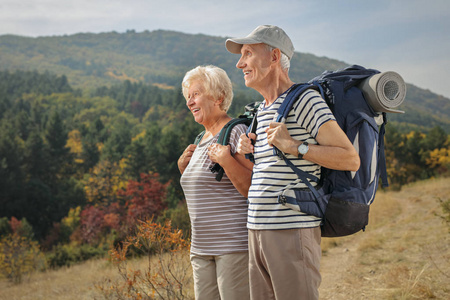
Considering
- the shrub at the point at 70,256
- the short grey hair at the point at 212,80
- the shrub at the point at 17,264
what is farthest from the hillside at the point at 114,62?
the short grey hair at the point at 212,80

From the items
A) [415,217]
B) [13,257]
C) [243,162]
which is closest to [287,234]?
[243,162]

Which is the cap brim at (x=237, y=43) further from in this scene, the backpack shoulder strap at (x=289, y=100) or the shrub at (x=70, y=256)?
the shrub at (x=70, y=256)

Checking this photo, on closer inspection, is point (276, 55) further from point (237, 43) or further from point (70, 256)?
point (70, 256)

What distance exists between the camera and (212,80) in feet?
8.21

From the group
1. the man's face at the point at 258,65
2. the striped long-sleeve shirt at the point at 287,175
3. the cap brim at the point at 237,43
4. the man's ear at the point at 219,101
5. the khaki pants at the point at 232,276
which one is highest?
the cap brim at the point at 237,43

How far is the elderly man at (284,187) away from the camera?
1.75 m

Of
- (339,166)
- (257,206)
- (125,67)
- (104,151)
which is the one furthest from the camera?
(125,67)

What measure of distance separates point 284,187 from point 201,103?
90cm

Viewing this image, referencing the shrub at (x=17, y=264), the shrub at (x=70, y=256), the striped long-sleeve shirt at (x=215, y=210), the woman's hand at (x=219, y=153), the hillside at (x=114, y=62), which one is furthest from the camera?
the hillside at (x=114, y=62)

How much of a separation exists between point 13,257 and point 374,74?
1582 cm

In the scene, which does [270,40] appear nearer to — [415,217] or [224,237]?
[224,237]

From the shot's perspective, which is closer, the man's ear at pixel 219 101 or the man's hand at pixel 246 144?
the man's hand at pixel 246 144

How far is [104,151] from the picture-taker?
47.0m

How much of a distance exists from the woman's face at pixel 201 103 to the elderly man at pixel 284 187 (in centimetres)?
61
